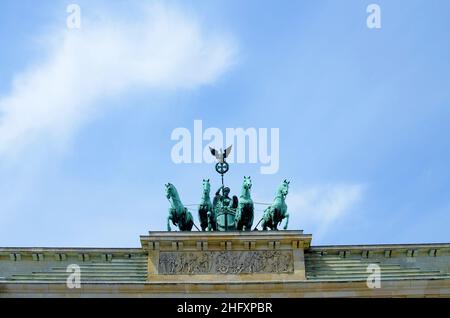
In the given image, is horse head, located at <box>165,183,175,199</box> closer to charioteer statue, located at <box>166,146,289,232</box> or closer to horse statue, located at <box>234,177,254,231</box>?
charioteer statue, located at <box>166,146,289,232</box>

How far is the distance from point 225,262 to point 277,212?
7.39ft

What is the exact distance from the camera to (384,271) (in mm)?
25281

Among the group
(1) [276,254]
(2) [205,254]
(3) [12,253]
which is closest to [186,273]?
(2) [205,254]

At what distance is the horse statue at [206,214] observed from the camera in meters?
26.1

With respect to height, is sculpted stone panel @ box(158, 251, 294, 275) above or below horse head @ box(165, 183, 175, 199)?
below

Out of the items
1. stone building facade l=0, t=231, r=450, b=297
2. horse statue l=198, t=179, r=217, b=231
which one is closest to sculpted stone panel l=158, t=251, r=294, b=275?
stone building facade l=0, t=231, r=450, b=297

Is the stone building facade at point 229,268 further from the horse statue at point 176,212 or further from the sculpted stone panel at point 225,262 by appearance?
the horse statue at point 176,212

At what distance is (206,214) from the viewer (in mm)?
26141

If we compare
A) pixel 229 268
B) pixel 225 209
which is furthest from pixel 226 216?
pixel 229 268

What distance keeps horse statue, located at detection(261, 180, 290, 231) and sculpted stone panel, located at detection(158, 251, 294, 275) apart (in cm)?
110

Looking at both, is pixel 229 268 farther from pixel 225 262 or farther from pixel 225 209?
pixel 225 209

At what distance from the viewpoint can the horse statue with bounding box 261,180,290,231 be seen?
26.2m
